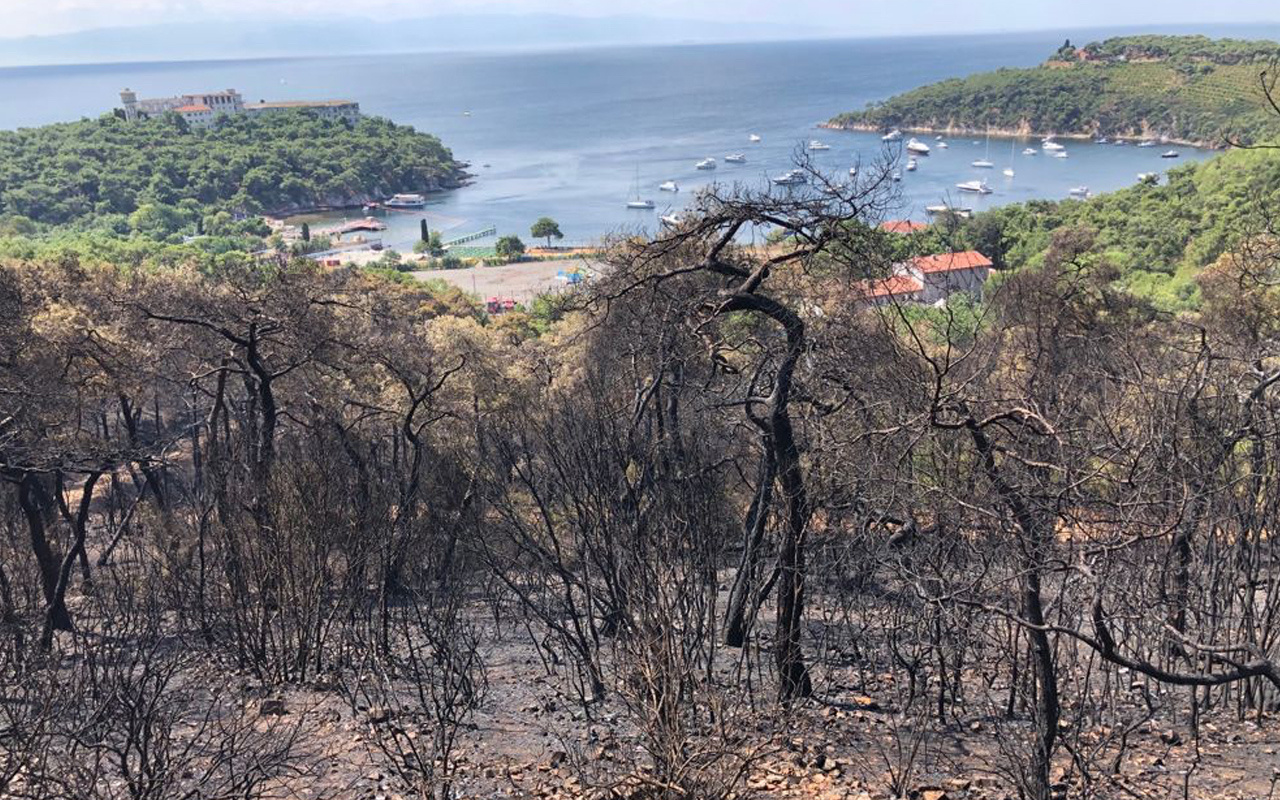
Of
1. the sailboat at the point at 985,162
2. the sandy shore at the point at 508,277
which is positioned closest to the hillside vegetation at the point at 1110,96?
the sailboat at the point at 985,162

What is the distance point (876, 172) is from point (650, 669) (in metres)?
3.29

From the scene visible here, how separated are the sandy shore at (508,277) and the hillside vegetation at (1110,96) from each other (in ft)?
141

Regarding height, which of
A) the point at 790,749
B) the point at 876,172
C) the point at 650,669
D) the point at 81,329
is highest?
the point at 876,172

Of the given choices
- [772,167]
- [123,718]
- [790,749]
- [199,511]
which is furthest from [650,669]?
[772,167]

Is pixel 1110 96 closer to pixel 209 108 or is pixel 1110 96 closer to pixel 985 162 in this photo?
pixel 985 162

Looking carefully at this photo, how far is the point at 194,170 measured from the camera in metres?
61.0

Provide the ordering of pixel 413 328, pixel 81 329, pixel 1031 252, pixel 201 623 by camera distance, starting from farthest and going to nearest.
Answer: pixel 1031 252 → pixel 413 328 → pixel 81 329 → pixel 201 623

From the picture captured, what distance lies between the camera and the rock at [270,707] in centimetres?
635

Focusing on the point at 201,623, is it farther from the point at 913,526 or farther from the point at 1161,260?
the point at 1161,260

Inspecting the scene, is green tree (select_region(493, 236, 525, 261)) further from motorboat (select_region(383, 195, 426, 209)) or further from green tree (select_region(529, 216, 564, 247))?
motorboat (select_region(383, 195, 426, 209))

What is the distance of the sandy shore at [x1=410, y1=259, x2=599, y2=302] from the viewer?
121ft

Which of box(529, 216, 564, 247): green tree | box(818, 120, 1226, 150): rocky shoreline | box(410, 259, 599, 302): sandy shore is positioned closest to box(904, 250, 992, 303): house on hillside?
box(410, 259, 599, 302): sandy shore

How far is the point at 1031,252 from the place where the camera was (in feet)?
A: 103

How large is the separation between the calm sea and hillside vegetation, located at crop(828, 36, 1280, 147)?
10.5 ft
